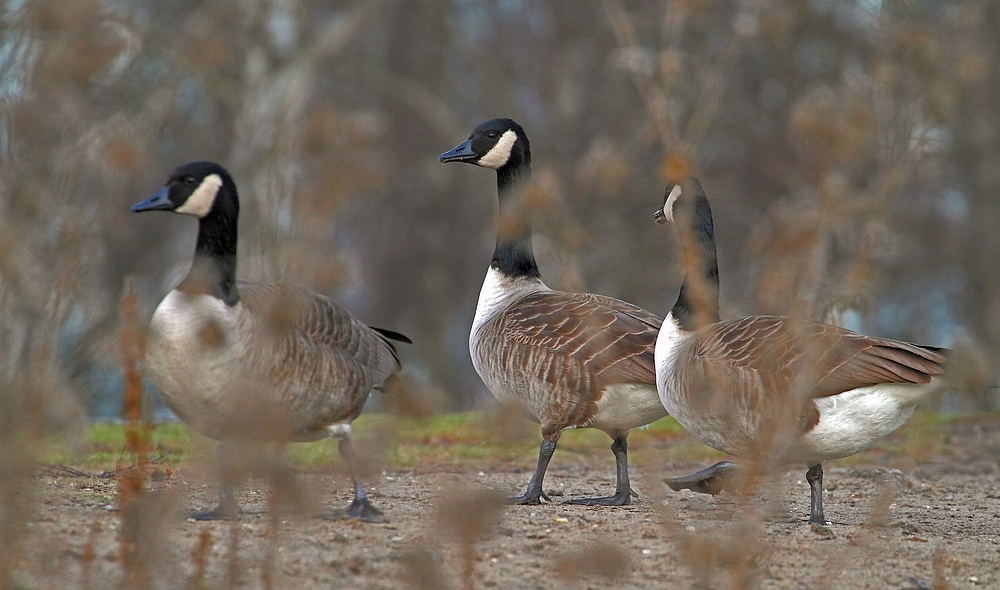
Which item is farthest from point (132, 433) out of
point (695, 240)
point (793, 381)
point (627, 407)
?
point (695, 240)

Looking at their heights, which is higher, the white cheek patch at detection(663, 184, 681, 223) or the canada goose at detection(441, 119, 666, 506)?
the white cheek patch at detection(663, 184, 681, 223)

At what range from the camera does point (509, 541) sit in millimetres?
5492

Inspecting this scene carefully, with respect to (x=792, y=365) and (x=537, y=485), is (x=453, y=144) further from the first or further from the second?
(x=792, y=365)

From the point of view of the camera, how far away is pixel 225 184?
666 centimetres

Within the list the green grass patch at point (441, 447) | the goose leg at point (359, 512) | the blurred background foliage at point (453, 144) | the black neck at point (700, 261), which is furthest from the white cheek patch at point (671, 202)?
the goose leg at point (359, 512)

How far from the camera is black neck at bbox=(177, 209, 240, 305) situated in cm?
623

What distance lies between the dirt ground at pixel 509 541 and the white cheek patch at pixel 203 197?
1.56 metres

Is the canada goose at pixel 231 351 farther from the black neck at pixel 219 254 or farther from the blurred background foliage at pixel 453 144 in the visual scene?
the blurred background foliage at pixel 453 144

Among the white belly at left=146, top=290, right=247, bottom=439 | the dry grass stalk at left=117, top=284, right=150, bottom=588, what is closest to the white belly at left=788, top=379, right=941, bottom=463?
the white belly at left=146, top=290, right=247, bottom=439

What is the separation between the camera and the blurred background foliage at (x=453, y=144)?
11891 mm

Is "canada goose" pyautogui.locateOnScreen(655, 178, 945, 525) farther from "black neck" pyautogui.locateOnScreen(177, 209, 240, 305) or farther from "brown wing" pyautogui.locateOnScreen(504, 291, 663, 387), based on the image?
"black neck" pyautogui.locateOnScreen(177, 209, 240, 305)

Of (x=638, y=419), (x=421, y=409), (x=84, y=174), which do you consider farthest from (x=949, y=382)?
(x=84, y=174)

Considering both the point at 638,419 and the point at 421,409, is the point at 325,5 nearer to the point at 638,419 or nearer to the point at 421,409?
the point at 638,419

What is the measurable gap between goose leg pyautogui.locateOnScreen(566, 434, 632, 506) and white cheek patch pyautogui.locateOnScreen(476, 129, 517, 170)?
2195mm
